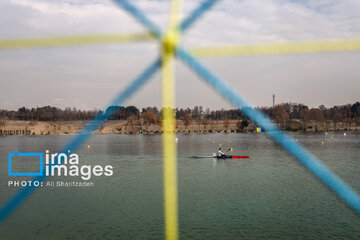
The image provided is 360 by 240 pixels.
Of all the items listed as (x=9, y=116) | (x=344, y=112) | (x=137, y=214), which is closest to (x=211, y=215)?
(x=137, y=214)

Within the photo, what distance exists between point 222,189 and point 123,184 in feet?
23.2

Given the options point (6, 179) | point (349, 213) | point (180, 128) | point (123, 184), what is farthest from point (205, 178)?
point (180, 128)

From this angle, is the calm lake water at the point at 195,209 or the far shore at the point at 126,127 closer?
the calm lake water at the point at 195,209

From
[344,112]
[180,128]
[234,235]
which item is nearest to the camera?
[234,235]

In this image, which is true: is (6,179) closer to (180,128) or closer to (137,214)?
(137,214)

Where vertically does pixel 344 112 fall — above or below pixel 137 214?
above

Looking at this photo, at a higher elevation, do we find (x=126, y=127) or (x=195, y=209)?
(x=126, y=127)

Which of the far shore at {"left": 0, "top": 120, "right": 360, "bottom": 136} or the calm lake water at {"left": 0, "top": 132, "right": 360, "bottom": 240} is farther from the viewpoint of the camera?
the far shore at {"left": 0, "top": 120, "right": 360, "bottom": 136}

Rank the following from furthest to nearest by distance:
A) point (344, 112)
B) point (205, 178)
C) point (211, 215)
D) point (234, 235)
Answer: point (344, 112) → point (205, 178) → point (211, 215) → point (234, 235)

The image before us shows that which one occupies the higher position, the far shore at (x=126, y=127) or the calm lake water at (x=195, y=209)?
the far shore at (x=126, y=127)

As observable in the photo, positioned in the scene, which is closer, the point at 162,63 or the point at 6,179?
the point at 162,63

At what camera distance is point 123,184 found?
25.0m

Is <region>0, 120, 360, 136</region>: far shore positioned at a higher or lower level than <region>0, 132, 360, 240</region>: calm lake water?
higher

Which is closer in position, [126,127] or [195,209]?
[195,209]
